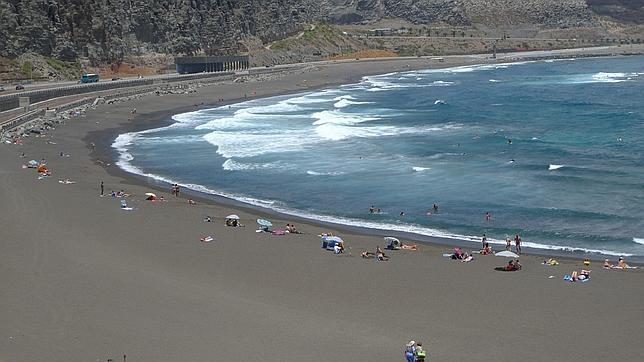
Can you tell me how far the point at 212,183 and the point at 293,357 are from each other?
24334 mm

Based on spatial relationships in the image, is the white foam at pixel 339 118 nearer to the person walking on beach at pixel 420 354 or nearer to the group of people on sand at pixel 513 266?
the group of people on sand at pixel 513 266

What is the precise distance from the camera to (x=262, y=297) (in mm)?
24031

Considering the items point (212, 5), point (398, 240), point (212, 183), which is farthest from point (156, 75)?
point (398, 240)

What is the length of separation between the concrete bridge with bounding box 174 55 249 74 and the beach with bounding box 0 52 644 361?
7338 cm

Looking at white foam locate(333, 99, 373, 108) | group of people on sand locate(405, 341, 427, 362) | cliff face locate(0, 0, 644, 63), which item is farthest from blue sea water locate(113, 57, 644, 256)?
cliff face locate(0, 0, 644, 63)

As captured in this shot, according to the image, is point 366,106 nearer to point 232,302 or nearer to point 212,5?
point 212,5

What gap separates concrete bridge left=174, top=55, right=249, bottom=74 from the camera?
108 meters

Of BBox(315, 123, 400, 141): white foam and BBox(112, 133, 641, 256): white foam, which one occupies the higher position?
BBox(112, 133, 641, 256): white foam

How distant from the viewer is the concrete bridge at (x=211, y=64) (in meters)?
108

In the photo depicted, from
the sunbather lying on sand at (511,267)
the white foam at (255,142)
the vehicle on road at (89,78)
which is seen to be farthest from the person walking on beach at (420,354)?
the vehicle on road at (89,78)

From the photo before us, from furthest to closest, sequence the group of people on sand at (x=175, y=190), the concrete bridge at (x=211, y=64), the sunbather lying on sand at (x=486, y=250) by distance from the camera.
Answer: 1. the concrete bridge at (x=211, y=64)
2. the group of people on sand at (x=175, y=190)
3. the sunbather lying on sand at (x=486, y=250)

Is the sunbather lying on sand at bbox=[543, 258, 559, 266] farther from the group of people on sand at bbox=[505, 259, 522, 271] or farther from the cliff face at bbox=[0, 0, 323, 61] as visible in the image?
the cliff face at bbox=[0, 0, 323, 61]

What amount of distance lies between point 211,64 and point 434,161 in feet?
229

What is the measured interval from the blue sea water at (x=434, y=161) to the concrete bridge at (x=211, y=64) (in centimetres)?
2386
